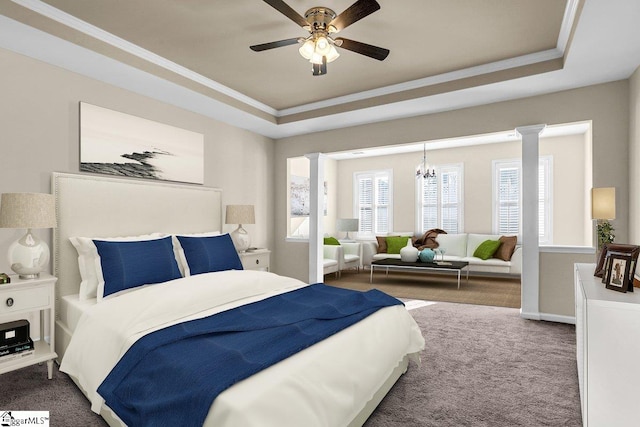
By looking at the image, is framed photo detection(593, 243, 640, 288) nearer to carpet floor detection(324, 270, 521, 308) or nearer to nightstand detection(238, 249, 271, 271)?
carpet floor detection(324, 270, 521, 308)

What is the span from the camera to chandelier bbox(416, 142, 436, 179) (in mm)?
7219

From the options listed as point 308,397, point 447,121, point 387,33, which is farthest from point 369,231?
point 308,397

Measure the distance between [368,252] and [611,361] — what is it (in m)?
5.94

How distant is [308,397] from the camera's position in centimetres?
151

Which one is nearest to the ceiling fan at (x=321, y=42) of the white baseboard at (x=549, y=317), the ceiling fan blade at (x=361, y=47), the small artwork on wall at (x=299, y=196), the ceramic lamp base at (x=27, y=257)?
the ceiling fan blade at (x=361, y=47)

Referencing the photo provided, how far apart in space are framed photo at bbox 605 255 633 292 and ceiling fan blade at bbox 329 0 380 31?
202 centimetres

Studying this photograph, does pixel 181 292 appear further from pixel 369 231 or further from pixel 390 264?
pixel 369 231

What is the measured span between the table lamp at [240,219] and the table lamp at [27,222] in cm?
201

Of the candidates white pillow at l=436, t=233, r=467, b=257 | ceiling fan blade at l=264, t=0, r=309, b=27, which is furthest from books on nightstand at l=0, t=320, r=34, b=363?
white pillow at l=436, t=233, r=467, b=257

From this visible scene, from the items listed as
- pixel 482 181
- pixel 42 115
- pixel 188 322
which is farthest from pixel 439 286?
pixel 42 115

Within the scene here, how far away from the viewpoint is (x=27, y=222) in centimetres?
254

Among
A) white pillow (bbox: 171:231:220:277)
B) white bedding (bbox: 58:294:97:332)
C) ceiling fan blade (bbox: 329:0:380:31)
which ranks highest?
ceiling fan blade (bbox: 329:0:380:31)

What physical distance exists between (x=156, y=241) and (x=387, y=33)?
273cm

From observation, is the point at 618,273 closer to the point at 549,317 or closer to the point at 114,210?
the point at 549,317
